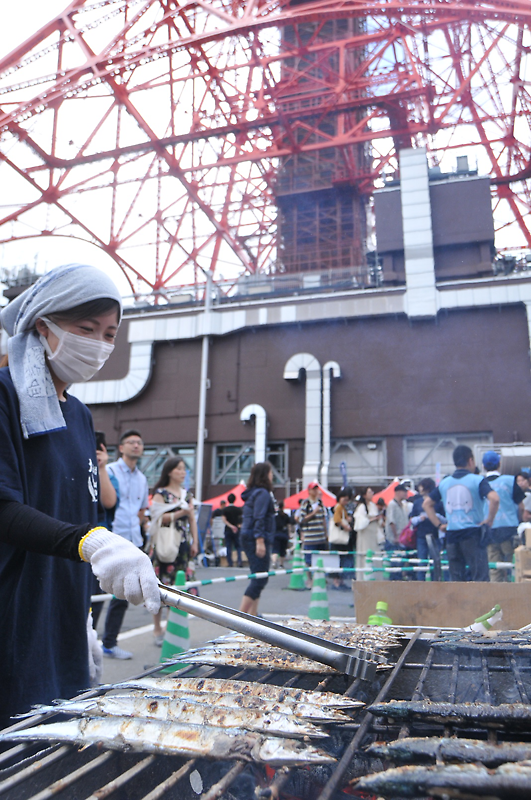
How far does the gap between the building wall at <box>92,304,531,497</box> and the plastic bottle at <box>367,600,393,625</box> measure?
14.8m

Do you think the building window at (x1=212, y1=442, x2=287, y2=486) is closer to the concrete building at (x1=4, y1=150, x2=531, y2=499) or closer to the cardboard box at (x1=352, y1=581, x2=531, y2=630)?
the concrete building at (x1=4, y1=150, x2=531, y2=499)

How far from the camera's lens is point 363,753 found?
44.1 inches

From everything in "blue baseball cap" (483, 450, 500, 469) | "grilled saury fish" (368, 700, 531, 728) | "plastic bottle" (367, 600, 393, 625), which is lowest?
"plastic bottle" (367, 600, 393, 625)

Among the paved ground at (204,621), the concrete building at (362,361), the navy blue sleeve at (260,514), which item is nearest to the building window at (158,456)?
the concrete building at (362,361)

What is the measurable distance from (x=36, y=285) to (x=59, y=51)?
19785mm

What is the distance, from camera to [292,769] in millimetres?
1243

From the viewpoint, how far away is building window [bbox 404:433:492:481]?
17.4 metres

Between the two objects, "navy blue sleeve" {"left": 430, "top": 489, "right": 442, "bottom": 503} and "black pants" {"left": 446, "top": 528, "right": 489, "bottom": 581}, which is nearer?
"black pants" {"left": 446, "top": 528, "right": 489, "bottom": 581}

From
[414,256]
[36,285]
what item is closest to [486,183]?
[414,256]

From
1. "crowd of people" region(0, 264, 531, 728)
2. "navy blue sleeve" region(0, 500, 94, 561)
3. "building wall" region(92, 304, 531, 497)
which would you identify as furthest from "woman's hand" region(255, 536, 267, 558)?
"building wall" region(92, 304, 531, 497)

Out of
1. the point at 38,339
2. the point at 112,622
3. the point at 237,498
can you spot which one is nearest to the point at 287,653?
the point at 38,339

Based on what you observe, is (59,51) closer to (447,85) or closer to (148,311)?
(148,311)

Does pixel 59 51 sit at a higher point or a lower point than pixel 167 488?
higher

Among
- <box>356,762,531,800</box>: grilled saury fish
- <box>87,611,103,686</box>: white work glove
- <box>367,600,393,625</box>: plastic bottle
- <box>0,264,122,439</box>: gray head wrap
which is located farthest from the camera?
<box>367,600,393,625</box>: plastic bottle
